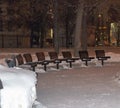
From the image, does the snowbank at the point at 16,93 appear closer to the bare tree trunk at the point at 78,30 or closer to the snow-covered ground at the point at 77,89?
the snow-covered ground at the point at 77,89

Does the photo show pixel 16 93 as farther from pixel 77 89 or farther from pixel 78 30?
pixel 78 30

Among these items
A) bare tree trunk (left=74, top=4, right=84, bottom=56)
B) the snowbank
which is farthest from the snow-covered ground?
bare tree trunk (left=74, top=4, right=84, bottom=56)

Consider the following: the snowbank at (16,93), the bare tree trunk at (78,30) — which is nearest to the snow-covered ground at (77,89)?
the snowbank at (16,93)

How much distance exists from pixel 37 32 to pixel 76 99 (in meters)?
43.1

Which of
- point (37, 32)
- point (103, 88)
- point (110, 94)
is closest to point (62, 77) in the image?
point (103, 88)

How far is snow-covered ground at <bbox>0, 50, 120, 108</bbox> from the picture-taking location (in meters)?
13.4

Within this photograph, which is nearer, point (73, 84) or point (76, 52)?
point (73, 84)

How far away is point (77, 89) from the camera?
54.1 ft

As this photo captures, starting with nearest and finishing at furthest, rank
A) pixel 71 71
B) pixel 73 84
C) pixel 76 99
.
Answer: pixel 76 99
pixel 73 84
pixel 71 71

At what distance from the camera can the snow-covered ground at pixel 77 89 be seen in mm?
13406

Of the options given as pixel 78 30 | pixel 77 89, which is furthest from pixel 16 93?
pixel 78 30

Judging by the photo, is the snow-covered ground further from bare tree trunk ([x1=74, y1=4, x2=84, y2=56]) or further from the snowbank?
bare tree trunk ([x1=74, y1=4, x2=84, y2=56])

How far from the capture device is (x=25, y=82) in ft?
35.8

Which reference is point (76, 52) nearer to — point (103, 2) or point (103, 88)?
point (103, 2)
